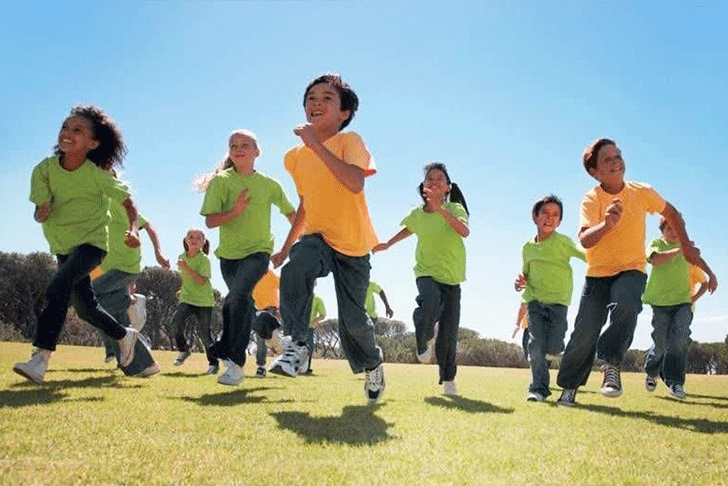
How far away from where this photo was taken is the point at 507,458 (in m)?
2.81

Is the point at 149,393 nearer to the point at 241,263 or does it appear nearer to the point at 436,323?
the point at 241,263

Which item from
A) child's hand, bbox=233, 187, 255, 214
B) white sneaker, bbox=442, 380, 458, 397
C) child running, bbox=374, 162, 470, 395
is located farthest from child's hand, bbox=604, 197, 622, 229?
child's hand, bbox=233, 187, 255, 214

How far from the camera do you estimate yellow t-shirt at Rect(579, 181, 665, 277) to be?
5.72 metres

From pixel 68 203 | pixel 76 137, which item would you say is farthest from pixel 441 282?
pixel 76 137

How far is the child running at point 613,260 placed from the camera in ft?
18.6

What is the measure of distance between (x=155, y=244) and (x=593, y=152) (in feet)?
19.1

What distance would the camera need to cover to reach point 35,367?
5.11 metres

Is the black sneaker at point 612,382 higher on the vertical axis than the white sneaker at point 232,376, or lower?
higher

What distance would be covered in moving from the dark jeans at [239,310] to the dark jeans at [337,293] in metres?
1.71

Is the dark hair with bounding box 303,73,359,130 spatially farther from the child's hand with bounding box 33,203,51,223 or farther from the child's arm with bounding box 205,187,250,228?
the child's hand with bounding box 33,203,51,223

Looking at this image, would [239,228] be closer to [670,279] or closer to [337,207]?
[337,207]

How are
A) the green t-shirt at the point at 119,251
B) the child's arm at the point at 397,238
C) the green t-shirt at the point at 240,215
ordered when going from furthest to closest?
the green t-shirt at the point at 119,251, the child's arm at the point at 397,238, the green t-shirt at the point at 240,215

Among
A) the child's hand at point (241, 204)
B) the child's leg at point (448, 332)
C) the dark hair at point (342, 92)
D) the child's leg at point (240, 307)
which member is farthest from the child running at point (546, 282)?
the child's hand at point (241, 204)

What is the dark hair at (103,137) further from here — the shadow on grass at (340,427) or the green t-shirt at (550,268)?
the green t-shirt at (550,268)
